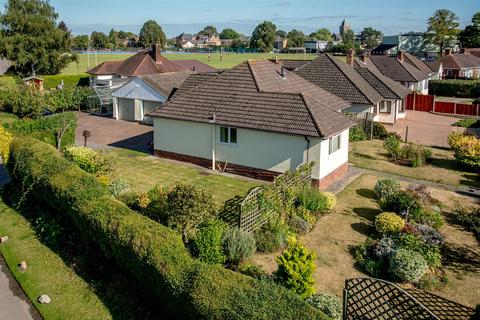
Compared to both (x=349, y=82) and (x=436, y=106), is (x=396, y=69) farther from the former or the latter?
(x=349, y=82)

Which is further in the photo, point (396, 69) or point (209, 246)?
point (396, 69)

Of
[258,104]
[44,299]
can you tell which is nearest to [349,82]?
[258,104]

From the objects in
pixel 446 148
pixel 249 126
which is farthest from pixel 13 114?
pixel 446 148

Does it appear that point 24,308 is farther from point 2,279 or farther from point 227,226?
point 227,226

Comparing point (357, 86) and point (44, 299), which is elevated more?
point (357, 86)

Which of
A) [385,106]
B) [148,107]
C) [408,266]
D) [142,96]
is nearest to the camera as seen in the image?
[408,266]

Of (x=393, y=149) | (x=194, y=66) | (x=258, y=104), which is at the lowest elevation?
(x=393, y=149)

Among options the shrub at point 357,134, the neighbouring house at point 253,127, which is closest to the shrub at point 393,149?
the neighbouring house at point 253,127
